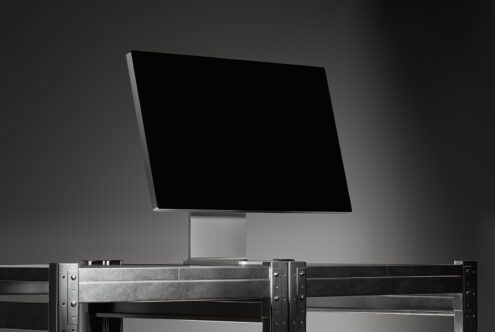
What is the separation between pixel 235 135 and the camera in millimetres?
2336

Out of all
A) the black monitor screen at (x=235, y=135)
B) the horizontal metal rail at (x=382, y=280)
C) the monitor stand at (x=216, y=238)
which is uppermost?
the black monitor screen at (x=235, y=135)

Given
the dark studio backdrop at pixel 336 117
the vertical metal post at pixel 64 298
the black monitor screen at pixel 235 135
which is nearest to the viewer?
the vertical metal post at pixel 64 298

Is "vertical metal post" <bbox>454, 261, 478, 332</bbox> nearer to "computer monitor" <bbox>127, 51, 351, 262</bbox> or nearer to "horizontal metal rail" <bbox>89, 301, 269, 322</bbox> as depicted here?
"computer monitor" <bbox>127, 51, 351, 262</bbox>

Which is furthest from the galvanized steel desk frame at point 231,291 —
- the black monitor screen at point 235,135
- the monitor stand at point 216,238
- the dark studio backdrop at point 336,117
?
the dark studio backdrop at point 336,117

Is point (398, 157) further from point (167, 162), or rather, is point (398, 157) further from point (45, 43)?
point (167, 162)

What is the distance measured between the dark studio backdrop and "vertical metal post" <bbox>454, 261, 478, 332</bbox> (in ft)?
6.04

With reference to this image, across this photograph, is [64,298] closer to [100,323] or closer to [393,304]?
[100,323]

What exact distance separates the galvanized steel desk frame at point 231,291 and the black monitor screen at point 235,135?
259 mm

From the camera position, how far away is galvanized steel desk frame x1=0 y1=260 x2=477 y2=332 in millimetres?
1666

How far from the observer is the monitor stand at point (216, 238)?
7.29 feet

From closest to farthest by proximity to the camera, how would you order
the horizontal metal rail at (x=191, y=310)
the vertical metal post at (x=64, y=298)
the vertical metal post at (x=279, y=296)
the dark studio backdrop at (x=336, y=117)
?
the vertical metal post at (x=64, y=298) < the vertical metal post at (x=279, y=296) < the horizontal metal rail at (x=191, y=310) < the dark studio backdrop at (x=336, y=117)

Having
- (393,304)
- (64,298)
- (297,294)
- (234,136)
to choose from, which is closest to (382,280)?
(297,294)

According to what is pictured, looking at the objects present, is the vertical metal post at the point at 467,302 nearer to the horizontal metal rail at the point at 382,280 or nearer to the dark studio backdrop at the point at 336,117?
the horizontal metal rail at the point at 382,280

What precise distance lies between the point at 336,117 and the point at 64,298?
281 centimetres
